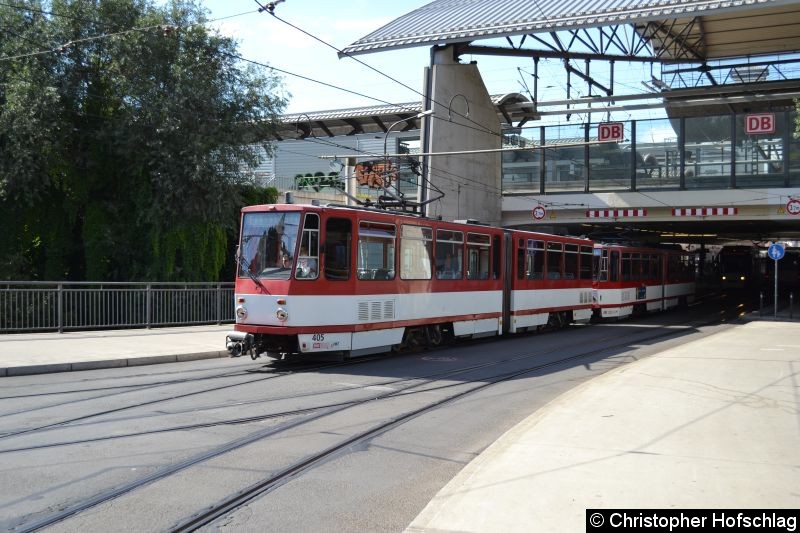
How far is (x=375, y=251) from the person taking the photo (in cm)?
1609

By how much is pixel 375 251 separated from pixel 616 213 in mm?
22726

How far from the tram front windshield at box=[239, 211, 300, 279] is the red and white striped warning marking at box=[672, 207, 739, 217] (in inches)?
980

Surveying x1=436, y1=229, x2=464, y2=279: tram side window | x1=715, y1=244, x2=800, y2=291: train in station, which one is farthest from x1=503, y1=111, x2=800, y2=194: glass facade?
x1=715, y1=244, x2=800, y2=291: train in station

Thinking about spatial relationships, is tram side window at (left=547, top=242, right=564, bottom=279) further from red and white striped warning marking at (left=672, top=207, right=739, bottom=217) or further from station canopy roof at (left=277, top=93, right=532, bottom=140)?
station canopy roof at (left=277, top=93, right=532, bottom=140)

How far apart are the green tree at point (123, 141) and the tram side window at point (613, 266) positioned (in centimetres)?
1433

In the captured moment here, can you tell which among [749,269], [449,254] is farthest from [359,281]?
[749,269]

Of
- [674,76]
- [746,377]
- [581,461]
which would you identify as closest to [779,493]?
[581,461]

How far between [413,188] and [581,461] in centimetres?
3758

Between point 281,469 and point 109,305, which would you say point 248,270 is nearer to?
point 109,305

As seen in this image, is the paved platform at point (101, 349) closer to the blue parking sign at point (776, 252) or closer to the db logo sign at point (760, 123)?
the blue parking sign at point (776, 252)

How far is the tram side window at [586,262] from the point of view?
91.5ft

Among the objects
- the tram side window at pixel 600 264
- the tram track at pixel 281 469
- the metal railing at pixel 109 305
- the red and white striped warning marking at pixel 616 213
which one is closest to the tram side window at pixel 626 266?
the tram side window at pixel 600 264

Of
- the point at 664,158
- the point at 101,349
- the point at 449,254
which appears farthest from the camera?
the point at 664,158

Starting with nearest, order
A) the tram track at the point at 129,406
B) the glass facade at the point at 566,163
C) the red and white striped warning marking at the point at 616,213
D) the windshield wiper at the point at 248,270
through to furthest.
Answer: the tram track at the point at 129,406
the windshield wiper at the point at 248,270
the red and white striped warning marking at the point at 616,213
the glass facade at the point at 566,163
